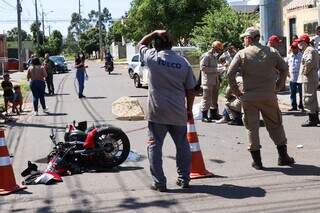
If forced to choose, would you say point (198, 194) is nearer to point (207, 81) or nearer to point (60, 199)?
point (60, 199)

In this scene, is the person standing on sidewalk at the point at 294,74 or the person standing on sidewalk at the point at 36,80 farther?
the person standing on sidewalk at the point at 36,80

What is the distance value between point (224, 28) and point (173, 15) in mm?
15596

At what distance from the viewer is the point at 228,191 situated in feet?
23.5

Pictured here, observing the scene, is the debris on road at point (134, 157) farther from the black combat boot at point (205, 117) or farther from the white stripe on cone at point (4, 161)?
the black combat boot at point (205, 117)

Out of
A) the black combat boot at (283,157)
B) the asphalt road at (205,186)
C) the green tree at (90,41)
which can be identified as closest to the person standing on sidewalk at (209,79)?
the asphalt road at (205,186)

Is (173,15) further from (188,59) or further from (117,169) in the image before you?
(117,169)

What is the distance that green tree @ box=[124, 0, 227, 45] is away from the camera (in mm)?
36312

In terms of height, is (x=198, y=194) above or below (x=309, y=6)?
below

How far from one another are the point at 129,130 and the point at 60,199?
6200 mm

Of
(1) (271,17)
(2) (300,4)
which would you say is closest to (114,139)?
(1) (271,17)

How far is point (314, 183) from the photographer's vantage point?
24.2 ft

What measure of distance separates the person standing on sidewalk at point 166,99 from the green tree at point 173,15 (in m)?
28.5

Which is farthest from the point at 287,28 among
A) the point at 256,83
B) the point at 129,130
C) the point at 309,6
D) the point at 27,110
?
the point at 256,83

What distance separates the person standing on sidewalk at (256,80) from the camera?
8164 mm
